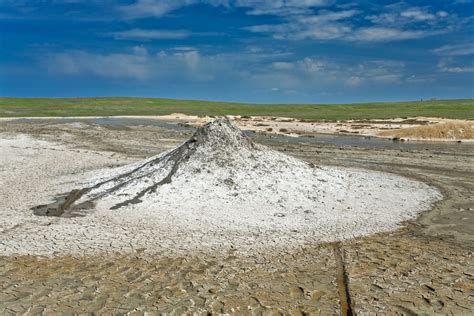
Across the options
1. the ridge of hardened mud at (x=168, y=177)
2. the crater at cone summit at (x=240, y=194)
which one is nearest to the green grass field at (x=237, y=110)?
the crater at cone summit at (x=240, y=194)

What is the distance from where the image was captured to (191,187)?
14.1 metres

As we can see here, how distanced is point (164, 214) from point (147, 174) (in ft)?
9.61

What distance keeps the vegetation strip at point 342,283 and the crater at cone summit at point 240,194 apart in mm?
1315

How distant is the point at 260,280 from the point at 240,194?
6.02 m

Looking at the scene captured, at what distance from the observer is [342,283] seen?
8000 mm

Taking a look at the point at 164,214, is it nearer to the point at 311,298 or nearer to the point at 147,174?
the point at 147,174

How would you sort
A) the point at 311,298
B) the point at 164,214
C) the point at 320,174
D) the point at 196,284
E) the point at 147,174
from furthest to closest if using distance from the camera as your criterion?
the point at 320,174 < the point at 147,174 < the point at 164,214 < the point at 196,284 < the point at 311,298

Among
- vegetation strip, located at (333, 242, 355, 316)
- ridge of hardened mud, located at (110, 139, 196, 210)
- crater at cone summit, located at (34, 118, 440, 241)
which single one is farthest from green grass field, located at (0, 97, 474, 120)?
vegetation strip, located at (333, 242, 355, 316)

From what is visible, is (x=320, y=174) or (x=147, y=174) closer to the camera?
(x=147, y=174)

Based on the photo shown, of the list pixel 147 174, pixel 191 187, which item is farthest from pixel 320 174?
pixel 147 174

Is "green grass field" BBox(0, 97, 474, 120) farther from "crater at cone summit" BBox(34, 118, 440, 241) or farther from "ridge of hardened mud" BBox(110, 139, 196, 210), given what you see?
"ridge of hardened mud" BBox(110, 139, 196, 210)

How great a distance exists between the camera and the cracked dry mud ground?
7039mm

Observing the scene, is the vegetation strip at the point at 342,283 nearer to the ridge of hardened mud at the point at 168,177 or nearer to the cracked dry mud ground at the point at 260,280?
the cracked dry mud ground at the point at 260,280

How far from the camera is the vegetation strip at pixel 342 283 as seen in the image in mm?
6996
